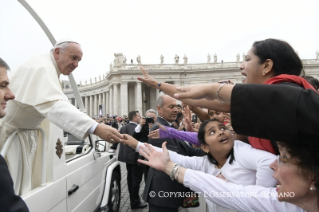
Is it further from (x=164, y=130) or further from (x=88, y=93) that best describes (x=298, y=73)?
(x=88, y=93)

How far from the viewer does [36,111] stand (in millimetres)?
2127

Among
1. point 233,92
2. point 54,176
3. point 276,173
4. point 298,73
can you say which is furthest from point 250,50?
point 54,176

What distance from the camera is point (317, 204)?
111cm

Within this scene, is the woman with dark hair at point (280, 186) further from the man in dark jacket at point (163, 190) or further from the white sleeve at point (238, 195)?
the man in dark jacket at point (163, 190)

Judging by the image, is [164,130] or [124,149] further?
[124,149]

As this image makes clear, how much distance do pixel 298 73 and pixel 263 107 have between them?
0.89 m

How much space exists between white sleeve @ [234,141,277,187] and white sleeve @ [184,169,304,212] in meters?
0.12

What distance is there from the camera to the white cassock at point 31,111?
1.95 metres

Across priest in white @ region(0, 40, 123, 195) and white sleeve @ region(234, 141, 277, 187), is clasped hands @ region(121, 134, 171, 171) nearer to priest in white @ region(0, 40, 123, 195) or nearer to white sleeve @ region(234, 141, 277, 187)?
priest in white @ region(0, 40, 123, 195)

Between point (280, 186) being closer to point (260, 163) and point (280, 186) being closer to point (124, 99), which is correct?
point (260, 163)

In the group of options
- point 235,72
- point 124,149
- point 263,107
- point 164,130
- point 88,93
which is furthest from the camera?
point 88,93

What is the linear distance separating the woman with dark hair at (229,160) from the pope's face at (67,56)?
3.77 ft

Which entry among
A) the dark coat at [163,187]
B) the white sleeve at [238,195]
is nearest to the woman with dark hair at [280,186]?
the white sleeve at [238,195]

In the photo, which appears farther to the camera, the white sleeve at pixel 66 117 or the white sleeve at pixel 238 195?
the white sleeve at pixel 66 117
